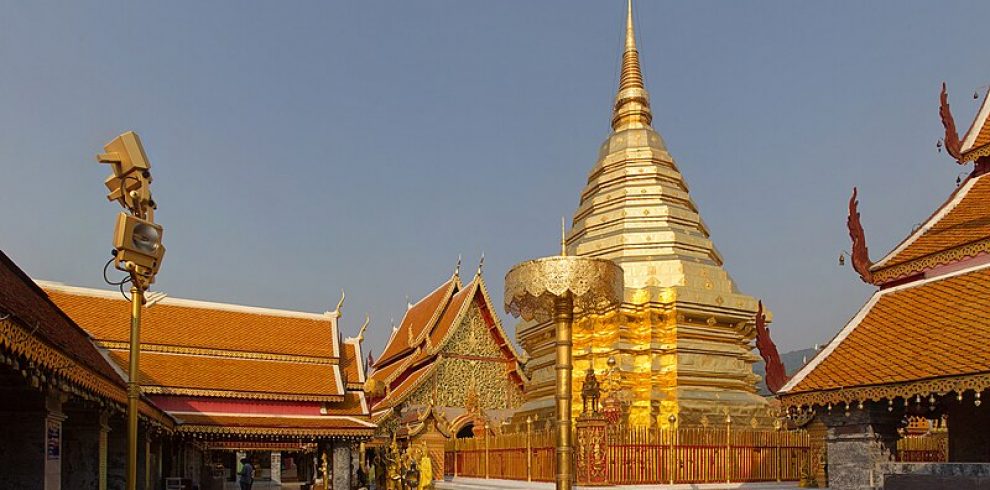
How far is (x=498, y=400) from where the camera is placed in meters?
31.5

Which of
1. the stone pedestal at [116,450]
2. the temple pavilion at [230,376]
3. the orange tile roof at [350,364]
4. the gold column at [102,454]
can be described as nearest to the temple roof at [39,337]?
the gold column at [102,454]

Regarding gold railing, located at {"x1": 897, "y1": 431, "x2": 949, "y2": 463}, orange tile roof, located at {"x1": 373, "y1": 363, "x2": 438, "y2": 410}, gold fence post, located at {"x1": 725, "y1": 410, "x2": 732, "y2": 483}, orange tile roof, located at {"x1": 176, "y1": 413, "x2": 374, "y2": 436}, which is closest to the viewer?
gold fence post, located at {"x1": 725, "y1": 410, "x2": 732, "y2": 483}

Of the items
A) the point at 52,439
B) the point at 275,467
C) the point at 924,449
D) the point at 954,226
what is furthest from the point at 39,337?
the point at 275,467

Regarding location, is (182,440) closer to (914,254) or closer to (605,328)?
(605,328)

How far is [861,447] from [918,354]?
1330 millimetres

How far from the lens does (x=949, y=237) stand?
30.7 ft

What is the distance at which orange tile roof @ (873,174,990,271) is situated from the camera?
29.9 feet

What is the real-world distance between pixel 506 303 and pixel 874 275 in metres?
4.47

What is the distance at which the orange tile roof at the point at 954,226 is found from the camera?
9.11 m

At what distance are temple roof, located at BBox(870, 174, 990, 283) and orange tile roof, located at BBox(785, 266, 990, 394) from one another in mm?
224

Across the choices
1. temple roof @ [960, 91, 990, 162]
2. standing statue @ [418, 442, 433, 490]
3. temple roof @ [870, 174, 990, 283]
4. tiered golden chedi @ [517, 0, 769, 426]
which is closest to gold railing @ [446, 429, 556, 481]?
standing statue @ [418, 442, 433, 490]

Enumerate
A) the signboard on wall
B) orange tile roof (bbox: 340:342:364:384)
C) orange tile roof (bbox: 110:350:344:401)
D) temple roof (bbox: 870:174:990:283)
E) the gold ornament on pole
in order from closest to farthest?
the signboard on wall
temple roof (bbox: 870:174:990:283)
the gold ornament on pole
orange tile roof (bbox: 110:350:344:401)
orange tile roof (bbox: 340:342:364:384)

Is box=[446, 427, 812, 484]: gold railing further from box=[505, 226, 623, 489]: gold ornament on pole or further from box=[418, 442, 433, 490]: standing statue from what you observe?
box=[505, 226, 623, 489]: gold ornament on pole

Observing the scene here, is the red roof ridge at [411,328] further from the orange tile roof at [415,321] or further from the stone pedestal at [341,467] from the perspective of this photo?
the stone pedestal at [341,467]
